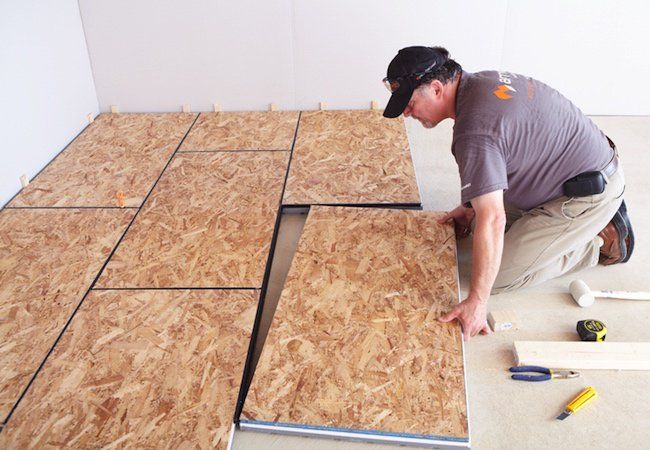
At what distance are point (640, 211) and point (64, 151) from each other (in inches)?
167

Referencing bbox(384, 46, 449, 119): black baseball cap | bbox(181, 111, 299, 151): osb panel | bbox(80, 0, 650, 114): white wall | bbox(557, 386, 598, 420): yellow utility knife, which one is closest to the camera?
bbox(557, 386, 598, 420): yellow utility knife

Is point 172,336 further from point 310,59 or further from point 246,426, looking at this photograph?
point 310,59

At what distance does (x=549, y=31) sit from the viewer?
475 cm

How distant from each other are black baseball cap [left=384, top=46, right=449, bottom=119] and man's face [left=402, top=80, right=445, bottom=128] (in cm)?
4

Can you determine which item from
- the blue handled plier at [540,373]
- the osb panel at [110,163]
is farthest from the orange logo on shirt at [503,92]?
the osb panel at [110,163]

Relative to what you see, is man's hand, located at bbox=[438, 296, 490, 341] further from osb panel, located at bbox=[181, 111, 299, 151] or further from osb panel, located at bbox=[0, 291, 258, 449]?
osb panel, located at bbox=[181, 111, 299, 151]

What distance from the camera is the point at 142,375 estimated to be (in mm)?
2281

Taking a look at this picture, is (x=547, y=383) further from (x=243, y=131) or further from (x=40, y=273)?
(x=243, y=131)

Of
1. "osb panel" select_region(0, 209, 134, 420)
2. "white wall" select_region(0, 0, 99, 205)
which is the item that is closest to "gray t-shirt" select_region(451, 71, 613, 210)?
"osb panel" select_region(0, 209, 134, 420)

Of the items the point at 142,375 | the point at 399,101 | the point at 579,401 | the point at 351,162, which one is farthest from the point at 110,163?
the point at 579,401

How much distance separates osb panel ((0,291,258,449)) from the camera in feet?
6.71

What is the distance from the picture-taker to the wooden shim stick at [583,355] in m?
2.42

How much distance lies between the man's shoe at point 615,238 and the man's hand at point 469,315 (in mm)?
1013

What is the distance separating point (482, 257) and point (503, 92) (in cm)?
72
